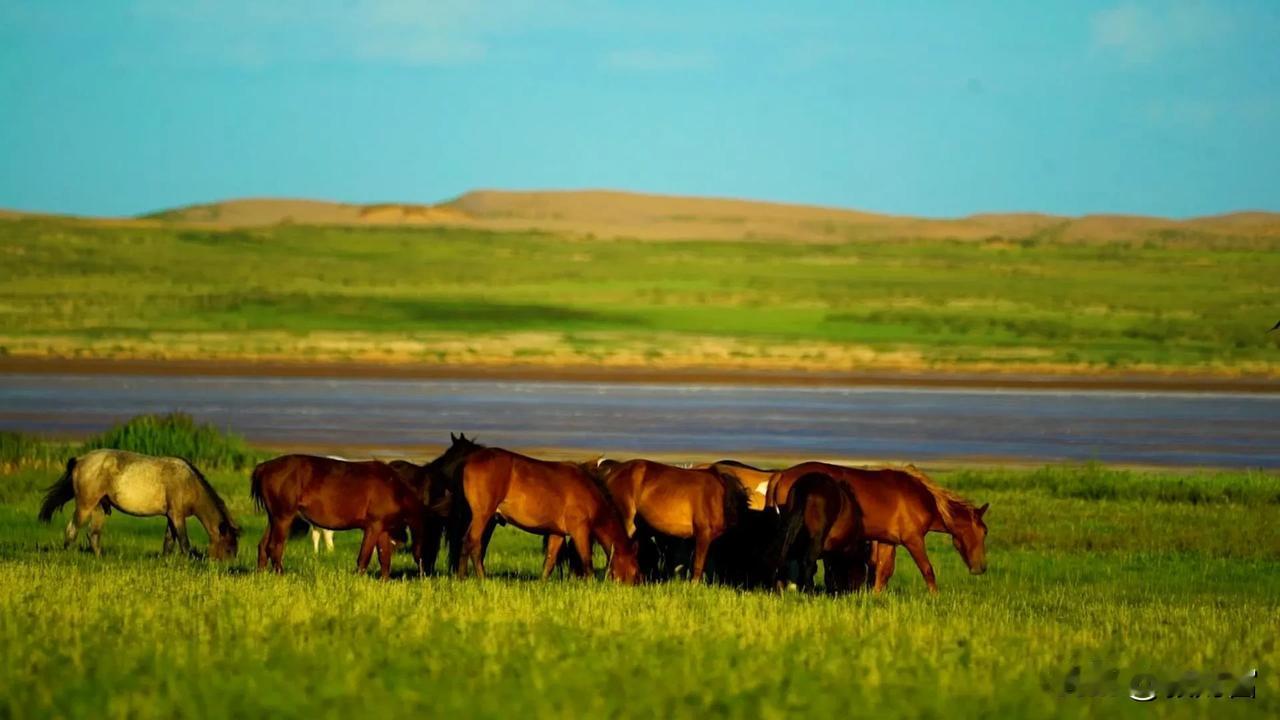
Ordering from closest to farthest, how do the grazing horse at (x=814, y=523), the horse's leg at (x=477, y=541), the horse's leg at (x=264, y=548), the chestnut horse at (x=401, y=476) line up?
the grazing horse at (x=814, y=523) → the horse's leg at (x=477, y=541) → the horse's leg at (x=264, y=548) → the chestnut horse at (x=401, y=476)

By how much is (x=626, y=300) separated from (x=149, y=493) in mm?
78584

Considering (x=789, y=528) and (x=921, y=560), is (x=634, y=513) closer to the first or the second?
(x=789, y=528)

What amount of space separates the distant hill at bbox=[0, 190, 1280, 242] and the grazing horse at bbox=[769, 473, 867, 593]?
149168 millimetres

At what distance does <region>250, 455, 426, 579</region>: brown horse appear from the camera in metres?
13.8

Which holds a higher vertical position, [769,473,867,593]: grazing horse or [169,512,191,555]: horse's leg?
[769,473,867,593]: grazing horse

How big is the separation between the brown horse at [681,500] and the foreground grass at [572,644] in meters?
0.93

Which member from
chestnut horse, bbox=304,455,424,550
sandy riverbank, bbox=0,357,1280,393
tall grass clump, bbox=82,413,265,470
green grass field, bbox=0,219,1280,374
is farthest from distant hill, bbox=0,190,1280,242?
chestnut horse, bbox=304,455,424,550

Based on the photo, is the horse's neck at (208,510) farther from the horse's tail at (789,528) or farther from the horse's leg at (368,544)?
the horse's tail at (789,528)

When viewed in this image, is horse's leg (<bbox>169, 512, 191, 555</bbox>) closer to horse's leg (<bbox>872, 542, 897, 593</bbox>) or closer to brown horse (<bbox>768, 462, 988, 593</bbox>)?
brown horse (<bbox>768, 462, 988, 593</bbox>)

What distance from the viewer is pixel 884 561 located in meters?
14.3

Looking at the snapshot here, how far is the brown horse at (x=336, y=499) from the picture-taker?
45.2ft

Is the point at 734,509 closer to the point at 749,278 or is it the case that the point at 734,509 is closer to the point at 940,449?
the point at 940,449

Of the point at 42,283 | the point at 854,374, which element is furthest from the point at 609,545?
the point at 42,283

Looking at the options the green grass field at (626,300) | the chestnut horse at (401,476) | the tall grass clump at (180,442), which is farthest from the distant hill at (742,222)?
the chestnut horse at (401,476)
